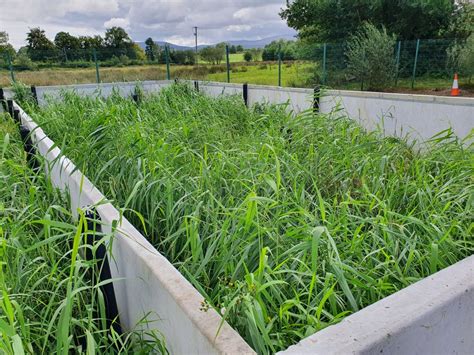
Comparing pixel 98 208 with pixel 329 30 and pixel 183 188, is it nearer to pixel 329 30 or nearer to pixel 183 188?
pixel 183 188

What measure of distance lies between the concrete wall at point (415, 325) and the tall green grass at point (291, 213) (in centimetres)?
19

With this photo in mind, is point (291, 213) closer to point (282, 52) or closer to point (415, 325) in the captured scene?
point (415, 325)

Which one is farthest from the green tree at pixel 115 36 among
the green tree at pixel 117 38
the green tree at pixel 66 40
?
the green tree at pixel 66 40

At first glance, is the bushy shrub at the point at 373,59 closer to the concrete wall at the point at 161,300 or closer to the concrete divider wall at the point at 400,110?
the concrete divider wall at the point at 400,110

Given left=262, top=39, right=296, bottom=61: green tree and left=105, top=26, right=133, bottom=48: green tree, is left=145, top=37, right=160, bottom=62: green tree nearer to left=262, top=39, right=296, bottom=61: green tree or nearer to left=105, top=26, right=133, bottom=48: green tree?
left=262, top=39, right=296, bottom=61: green tree

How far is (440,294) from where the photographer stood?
3.57 feet

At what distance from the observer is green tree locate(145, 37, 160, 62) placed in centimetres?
1266

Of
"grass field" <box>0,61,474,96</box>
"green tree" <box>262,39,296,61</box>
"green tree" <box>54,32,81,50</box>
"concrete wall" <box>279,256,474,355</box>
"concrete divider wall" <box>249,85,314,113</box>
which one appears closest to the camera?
"concrete wall" <box>279,256,474,355</box>

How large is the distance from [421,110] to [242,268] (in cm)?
311

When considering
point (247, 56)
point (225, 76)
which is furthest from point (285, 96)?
point (247, 56)

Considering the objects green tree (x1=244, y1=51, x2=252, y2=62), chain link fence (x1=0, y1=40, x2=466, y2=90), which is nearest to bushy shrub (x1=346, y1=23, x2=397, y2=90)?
chain link fence (x1=0, y1=40, x2=466, y2=90)

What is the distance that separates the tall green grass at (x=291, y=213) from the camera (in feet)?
4.27

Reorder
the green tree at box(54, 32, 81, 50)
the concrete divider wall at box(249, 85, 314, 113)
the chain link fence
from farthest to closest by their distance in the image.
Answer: the green tree at box(54, 32, 81, 50) → the chain link fence → the concrete divider wall at box(249, 85, 314, 113)

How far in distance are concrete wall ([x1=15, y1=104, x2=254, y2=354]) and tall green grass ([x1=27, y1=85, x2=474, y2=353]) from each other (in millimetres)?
101
